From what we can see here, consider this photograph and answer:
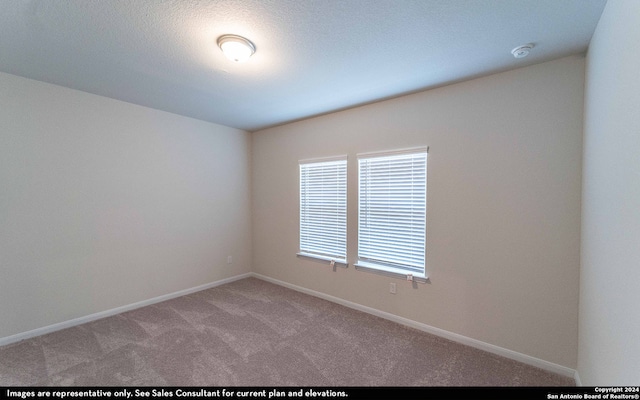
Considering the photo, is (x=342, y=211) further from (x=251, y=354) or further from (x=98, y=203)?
(x=98, y=203)

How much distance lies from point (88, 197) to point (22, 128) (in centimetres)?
87

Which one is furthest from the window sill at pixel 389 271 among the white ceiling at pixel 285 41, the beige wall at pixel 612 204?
the white ceiling at pixel 285 41

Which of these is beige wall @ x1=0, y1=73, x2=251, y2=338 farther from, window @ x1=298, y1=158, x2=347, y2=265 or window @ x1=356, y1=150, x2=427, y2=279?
window @ x1=356, y1=150, x2=427, y2=279

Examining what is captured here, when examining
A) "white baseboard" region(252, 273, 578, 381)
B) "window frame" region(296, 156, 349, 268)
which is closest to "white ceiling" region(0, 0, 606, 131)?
"window frame" region(296, 156, 349, 268)

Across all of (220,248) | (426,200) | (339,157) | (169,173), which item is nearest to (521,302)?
(426,200)

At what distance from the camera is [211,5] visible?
1.56 meters

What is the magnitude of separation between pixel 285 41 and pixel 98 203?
298 centimetres

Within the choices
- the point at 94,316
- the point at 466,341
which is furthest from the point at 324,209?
the point at 94,316

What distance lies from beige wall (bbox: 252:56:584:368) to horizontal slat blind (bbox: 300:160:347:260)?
1.63 feet

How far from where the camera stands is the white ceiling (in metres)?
1.58

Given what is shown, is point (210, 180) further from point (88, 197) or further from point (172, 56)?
point (172, 56)

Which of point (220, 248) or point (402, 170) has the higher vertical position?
point (402, 170)

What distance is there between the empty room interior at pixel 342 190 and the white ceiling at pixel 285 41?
2 centimetres

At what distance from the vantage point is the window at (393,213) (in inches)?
112
